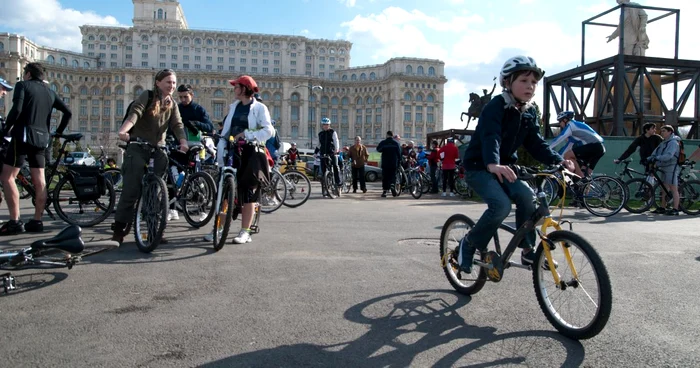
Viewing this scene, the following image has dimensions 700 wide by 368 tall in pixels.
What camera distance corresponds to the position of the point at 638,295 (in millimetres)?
3785

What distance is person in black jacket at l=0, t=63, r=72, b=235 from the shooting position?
5.79 m

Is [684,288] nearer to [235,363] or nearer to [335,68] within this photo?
[235,363]

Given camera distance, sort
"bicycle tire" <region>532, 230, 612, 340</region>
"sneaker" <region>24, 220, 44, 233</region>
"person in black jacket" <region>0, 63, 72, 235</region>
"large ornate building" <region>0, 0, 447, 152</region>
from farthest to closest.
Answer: "large ornate building" <region>0, 0, 447, 152</region> → "sneaker" <region>24, 220, 44, 233</region> → "person in black jacket" <region>0, 63, 72, 235</region> → "bicycle tire" <region>532, 230, 612, 340</region>

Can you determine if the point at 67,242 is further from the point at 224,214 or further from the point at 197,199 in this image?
the point at 197,199

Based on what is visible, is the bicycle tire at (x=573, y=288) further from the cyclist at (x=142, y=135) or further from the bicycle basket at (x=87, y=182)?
the bicycle basket at (x=87, y=182)

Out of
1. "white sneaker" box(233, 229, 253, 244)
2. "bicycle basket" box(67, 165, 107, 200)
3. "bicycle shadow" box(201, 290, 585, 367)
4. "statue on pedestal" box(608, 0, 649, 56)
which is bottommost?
"bicycle shadow" box(201, 290, 585, 367)

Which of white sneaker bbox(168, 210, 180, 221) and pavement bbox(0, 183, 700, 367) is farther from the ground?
white sneaker bbox(168, 210, 180, 221)

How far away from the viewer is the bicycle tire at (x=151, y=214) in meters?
4.76

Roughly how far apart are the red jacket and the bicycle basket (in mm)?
10568

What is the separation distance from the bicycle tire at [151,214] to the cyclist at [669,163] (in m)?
9.60

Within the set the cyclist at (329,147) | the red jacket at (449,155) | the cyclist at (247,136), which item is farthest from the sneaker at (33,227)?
the red jacket at (449,155)

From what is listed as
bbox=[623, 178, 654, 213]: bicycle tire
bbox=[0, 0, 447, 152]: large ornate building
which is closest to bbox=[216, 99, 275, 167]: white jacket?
bbox=[623, 178, 654, 213]: bicycle tire

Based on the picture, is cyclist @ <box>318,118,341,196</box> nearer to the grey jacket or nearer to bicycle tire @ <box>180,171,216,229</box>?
bicycle tire @ <box>180,171,216,229</box>

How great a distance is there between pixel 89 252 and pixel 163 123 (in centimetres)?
174
